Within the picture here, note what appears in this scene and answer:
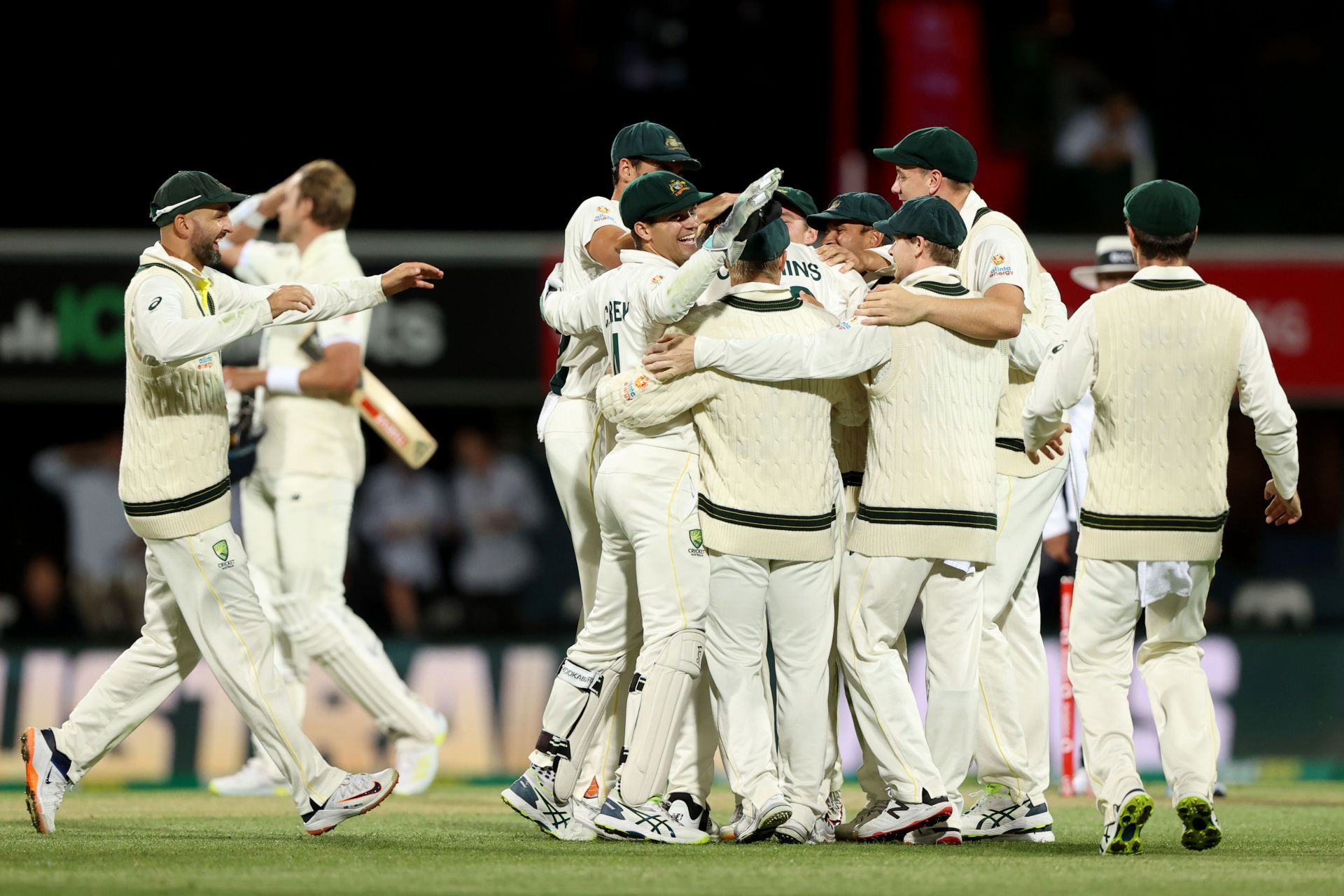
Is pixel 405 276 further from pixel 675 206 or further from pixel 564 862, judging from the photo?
pixel 564 862

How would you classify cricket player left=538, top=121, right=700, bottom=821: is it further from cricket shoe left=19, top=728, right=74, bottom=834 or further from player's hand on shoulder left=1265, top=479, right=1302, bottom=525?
player's hand on shoulder left=1265, top=479, right=1302, bottom=525

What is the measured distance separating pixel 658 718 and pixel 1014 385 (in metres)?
1.81

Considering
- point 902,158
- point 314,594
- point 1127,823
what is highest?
point 902,158

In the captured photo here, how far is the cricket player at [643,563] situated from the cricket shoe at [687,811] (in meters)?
0.04

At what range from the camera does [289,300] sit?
6.39 metres

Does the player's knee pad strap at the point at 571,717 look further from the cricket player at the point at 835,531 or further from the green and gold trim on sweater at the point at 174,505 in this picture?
the green and gold trim on sweater at the point at 174,505

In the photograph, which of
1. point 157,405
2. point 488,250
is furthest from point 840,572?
point 488,250

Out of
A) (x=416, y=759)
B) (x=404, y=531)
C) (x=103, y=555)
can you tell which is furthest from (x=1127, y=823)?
(x=103, y=555)

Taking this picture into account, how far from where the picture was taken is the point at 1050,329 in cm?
691

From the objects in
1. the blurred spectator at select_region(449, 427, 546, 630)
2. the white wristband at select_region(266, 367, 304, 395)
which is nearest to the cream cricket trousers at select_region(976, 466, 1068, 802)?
the white wristband at select_region(266, 367, 304, 395)

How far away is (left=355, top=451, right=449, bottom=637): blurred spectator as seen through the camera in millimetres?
12906

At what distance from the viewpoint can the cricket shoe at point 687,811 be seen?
629 centimetres

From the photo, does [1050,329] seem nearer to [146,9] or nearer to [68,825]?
[68,825]

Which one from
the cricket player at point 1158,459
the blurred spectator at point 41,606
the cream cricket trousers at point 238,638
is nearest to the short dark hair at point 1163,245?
the cricket player at point 1158,459
